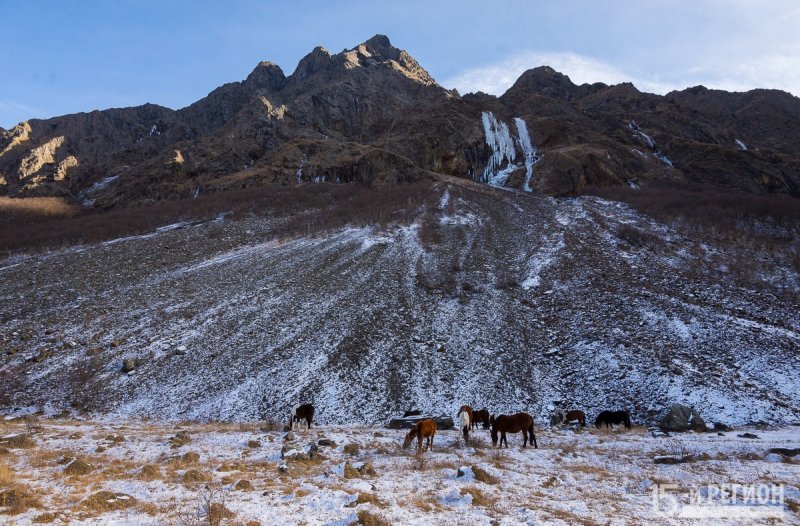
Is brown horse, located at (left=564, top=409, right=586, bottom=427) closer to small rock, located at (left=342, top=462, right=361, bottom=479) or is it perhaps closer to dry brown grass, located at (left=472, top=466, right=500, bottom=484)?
dry brown grass, located at (left=472, top=466, right=500, bottom=484)

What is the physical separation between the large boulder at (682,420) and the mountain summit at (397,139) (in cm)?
5617

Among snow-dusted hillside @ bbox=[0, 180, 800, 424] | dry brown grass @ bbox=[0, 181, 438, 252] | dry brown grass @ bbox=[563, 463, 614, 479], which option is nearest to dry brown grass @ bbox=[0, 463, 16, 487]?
→ snow-dusted hillside @ bbox=[0, 180, 800, 424]

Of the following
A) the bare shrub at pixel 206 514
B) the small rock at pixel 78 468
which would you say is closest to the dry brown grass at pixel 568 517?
the bare shrub at pixel 206 514

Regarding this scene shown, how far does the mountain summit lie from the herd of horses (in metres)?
56.5

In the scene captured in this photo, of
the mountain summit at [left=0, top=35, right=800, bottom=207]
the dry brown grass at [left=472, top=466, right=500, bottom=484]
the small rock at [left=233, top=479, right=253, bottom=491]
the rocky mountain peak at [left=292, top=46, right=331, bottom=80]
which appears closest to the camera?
the small rock at [left=233, top=479, right=253, bottom=491]

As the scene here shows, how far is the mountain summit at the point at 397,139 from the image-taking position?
79.6m

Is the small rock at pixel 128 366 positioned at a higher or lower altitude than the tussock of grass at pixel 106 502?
lower

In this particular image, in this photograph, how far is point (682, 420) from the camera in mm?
16953

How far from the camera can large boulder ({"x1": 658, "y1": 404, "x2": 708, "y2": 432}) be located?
16.8m

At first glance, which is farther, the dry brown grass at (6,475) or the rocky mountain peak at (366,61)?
the rocky mountain peak at (366,61)

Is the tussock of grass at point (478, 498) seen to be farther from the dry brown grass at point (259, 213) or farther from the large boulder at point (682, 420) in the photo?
the dry brown grass at point (259, 213)

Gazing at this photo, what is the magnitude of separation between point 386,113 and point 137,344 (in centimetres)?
11000

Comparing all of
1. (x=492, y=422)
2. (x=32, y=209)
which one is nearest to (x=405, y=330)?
(x=492, y=422)
